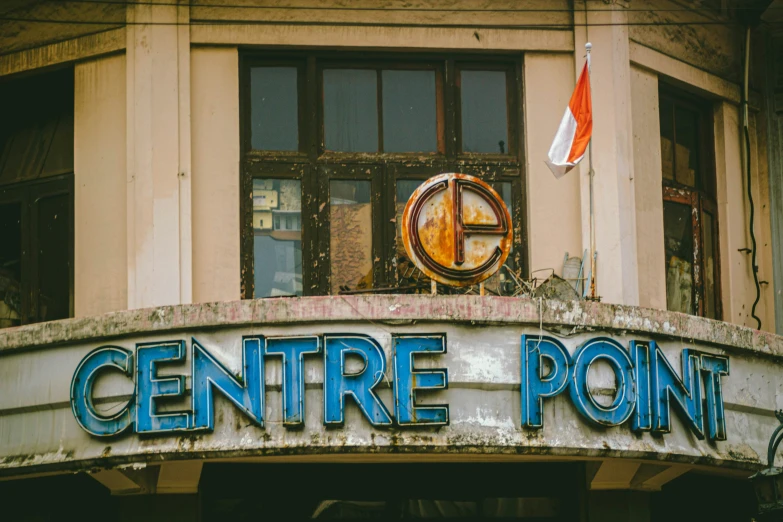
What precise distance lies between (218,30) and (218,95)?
2.54 feet

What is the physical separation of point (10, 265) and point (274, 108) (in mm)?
3995

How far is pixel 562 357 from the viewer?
14391 millimetres

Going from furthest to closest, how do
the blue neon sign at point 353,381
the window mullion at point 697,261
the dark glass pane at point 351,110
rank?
the window mullion at point 697,261 → the dark glass pane at point 351,110 → the blue neon sign at point 353,381

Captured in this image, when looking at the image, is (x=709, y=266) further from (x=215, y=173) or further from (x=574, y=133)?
(x=215, y=173)

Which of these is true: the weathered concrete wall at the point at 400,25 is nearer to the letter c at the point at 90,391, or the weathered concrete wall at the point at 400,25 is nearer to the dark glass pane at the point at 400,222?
the dark glass pane at the point at 400,222

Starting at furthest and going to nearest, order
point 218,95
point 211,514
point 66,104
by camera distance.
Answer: point 66,104
point 218,95
point 211,514

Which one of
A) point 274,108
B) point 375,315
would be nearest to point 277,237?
point 274,108

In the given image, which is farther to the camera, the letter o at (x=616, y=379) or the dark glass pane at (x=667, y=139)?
the dark glass pane at (x=667, y=139)

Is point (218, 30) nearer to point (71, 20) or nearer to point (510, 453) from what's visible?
point (71, 20)

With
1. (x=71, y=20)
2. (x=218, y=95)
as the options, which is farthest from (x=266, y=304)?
(x=71, y=20)

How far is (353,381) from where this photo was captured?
13961 mm

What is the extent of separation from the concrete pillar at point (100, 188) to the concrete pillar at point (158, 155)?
1.11 feet

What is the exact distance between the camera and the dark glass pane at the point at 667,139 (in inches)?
742

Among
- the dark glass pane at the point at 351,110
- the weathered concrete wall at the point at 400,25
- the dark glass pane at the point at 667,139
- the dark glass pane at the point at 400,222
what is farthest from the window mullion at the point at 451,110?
the dark glass pane at the point at 667,139
